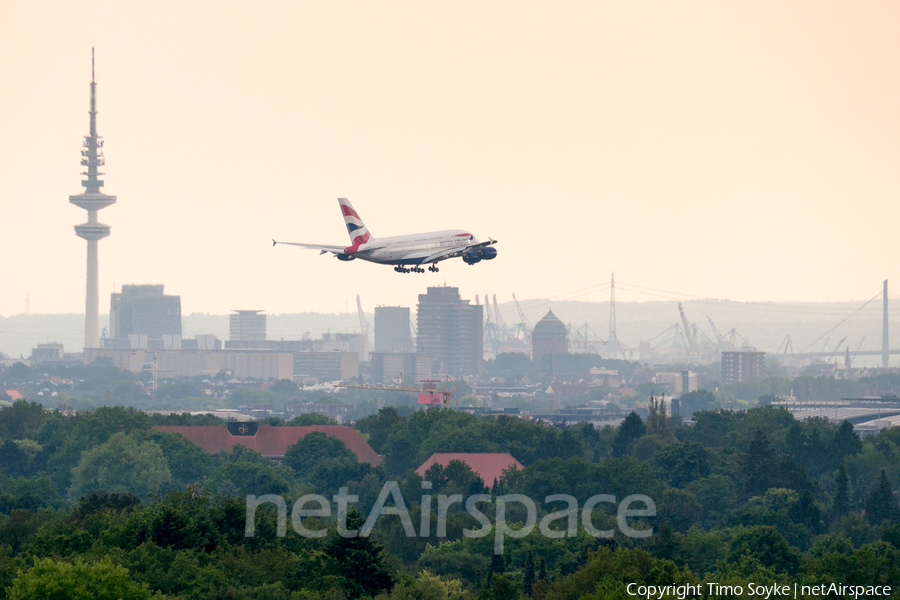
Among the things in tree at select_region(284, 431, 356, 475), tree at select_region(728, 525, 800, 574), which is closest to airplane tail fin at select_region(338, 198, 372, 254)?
tree at select_region(728, 525, 800, 574)

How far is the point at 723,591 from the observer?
280 feet

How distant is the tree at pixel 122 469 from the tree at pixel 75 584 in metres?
95.1

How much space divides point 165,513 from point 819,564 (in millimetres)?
39452

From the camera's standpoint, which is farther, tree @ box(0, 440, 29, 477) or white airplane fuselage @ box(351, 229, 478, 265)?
tree @ box(0, 440, 29, 477)

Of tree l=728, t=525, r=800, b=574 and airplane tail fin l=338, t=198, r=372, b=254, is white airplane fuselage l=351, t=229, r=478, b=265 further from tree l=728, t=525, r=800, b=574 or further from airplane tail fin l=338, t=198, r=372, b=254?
tree l=728, t=525, r=800, b=574

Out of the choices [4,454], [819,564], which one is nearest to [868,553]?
[819,564]

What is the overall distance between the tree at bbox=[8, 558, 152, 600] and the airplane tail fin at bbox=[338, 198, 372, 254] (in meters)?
49.6

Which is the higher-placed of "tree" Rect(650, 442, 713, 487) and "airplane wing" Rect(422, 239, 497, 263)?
"airplane wing" Rect(422, 239, 497, 263)

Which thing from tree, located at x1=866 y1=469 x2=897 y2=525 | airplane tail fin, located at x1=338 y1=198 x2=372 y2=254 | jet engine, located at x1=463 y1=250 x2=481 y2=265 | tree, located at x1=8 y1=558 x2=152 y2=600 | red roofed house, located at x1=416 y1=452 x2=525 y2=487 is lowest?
tree, located at x1=866 y1=469 x2=897 y2=525

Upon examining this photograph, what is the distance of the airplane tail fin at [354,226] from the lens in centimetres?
12500

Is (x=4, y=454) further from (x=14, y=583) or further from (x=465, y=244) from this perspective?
(x=14, y=583)

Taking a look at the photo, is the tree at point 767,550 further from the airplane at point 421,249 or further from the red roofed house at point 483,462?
the red roofed house at point 483,462

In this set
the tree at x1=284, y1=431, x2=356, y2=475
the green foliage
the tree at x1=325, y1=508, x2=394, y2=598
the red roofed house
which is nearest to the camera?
the tree at x1=325, y1=508, x2=394, y2=598

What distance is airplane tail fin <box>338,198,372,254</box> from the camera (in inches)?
4921
